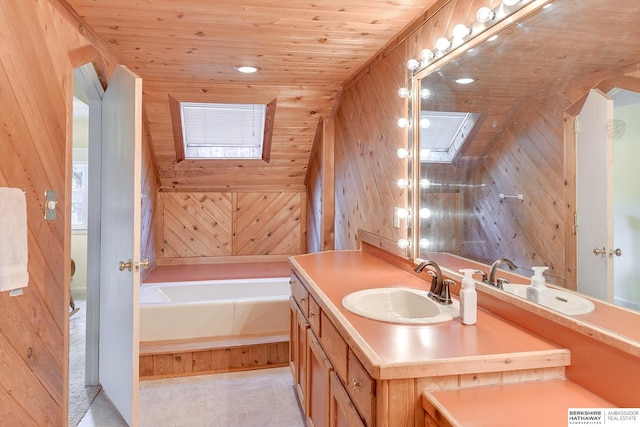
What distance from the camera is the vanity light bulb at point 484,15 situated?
158 centimetres

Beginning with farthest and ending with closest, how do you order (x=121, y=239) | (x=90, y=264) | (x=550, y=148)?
(x=90, y=264)
(x=121, y=239)
(x=550, y=148)

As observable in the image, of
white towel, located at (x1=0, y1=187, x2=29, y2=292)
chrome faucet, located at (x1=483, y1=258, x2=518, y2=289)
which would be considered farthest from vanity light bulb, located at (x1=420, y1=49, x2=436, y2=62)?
white towel, located at (x1=0, y1=187, x2=29, y2=292)

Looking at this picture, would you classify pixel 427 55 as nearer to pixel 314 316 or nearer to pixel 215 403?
pixel 314 316

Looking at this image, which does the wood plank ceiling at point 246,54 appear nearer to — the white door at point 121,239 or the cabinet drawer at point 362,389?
the white door at point 121,239

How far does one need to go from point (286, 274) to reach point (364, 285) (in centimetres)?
222

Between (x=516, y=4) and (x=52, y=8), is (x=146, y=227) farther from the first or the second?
(x=516, y=4)

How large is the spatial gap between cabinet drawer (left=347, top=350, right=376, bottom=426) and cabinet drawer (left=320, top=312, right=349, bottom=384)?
0.06 metres

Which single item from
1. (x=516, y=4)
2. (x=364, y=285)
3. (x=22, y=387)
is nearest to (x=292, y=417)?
(x=364, y=285)

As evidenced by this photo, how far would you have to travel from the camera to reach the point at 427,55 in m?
2.05

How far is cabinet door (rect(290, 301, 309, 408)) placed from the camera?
218 cm

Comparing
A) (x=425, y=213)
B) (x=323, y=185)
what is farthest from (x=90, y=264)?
(x=425, y=213)

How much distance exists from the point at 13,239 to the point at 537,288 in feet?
6.16

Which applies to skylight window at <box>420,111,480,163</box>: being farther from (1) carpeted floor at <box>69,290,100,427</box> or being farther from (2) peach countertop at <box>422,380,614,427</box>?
(1) carpeted floor at <box>69,290,100,427</box>

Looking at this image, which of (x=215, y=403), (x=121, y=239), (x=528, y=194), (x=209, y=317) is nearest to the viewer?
(x=528, y=194)
